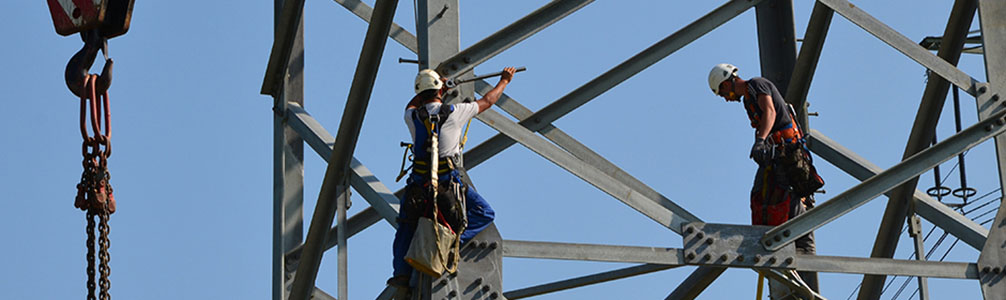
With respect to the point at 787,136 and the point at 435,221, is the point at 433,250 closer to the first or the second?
the point at 435,221

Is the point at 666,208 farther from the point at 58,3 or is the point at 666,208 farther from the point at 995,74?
the point at 58,3

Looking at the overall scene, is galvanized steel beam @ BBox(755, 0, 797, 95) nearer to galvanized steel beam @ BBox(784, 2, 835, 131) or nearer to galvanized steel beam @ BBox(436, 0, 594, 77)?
galvanized steel beam @ BBox(784, 2, 835, 131)

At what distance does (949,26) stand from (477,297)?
5.22m

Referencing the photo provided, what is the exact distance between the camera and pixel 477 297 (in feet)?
43.1

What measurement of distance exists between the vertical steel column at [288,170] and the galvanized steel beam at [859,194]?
5.23m

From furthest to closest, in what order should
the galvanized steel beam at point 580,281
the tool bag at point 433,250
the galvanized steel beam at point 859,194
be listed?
the galvanized steel beam at point 580,281 → the galvanized steel beam at point 859,194 → the tool bag at point 433,250

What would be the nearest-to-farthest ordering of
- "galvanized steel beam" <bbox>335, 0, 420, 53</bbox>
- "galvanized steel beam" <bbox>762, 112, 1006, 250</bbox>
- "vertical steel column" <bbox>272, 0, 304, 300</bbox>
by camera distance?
"galvanized steel beam" <bbox>762, 112, 1006, 250</bbox>
"galvanized steel beam" <bbox>335, 0, 420, 53</bbox>
"vertical steel column" <bbox>272, 0, 304, 300</bbox>

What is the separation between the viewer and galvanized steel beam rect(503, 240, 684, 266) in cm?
1330

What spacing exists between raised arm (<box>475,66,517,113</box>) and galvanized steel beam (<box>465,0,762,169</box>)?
166 cm

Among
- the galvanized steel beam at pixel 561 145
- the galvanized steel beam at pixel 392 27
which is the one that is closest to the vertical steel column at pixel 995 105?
the galvanized steel beam at pixel 561 145

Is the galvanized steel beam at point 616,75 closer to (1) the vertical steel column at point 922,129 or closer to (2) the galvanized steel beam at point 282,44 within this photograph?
(1) the vertical steel column at point 922,129

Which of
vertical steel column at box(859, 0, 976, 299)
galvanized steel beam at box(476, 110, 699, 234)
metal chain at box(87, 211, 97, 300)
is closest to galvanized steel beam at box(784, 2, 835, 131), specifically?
vertical steel column at box(859, 0, 976, 299)

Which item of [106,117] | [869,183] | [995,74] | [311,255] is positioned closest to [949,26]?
[995,74]

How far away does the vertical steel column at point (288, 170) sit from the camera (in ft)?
56.8
